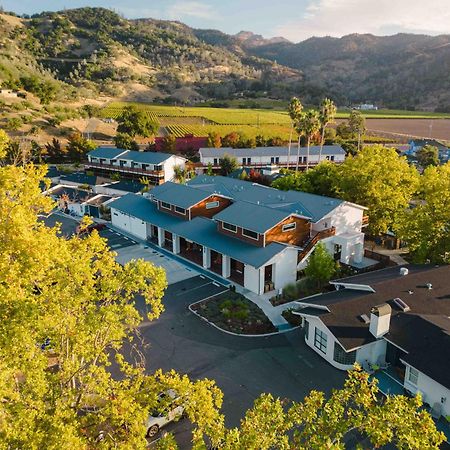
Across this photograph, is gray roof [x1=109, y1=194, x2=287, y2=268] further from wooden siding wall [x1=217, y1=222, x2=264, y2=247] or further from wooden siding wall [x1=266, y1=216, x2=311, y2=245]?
wooden siding wall [x1=266, y1=216, x2=311, y2=245]

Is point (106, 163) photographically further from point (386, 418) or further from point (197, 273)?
point (386, 418)

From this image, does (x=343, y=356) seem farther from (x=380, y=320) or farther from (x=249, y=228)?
(x=249, y=228)

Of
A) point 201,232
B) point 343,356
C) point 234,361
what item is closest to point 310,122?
point 201,232

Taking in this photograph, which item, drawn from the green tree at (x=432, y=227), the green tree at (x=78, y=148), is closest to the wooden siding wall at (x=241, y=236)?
the green tree at (x=432, y=227)

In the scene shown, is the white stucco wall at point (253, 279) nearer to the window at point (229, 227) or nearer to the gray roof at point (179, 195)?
the window at point (229, 227)

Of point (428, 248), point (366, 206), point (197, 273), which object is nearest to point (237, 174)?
point (366, 206)

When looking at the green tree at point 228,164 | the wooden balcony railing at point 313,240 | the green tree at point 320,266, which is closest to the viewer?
the green tree at point 320,266

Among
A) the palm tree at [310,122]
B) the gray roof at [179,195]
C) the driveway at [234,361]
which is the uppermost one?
the palm tree at [310,122]

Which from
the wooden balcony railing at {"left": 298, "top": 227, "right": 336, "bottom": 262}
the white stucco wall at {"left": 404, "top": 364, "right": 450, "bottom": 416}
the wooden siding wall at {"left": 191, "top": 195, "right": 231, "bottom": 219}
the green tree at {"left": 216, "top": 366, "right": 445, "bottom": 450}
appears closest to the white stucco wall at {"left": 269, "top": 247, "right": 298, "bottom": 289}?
the wooden balcony railing at {"left": 298, "top": 227, "right": 336, "bottom": 262}
